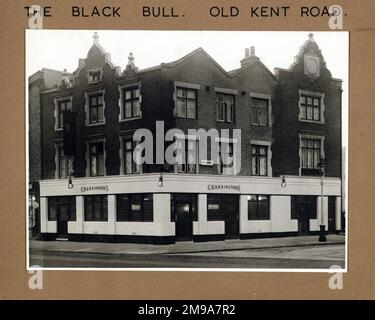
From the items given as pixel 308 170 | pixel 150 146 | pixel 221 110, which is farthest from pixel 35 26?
pixel 308 170

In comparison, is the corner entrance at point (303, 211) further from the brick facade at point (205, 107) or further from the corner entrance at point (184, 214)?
the corner entrance at point (184, 214)

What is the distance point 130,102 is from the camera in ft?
53.9

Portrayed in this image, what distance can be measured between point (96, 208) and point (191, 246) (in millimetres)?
3299

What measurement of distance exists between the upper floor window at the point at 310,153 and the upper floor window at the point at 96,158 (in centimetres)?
643

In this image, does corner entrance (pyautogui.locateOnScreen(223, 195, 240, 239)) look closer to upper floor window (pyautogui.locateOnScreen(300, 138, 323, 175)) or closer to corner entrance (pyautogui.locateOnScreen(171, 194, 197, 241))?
corner entrance (pyautogui.locateOnScreen(171, 194, 197, 241))

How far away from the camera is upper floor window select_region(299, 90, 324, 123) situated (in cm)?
1569

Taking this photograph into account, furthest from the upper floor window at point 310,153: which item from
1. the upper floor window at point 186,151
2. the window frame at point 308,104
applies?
the upper floor window at point 186,151

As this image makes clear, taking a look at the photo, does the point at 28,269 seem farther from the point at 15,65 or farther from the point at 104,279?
the point at 15,65

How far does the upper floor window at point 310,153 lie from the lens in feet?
55.4

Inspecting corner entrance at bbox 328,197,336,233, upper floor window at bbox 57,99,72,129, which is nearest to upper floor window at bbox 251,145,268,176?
corner entrance at bbox 328,197,336,233

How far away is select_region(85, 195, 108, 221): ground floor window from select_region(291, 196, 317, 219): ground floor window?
218 inches

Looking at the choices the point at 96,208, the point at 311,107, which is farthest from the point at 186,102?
the point at 96,208

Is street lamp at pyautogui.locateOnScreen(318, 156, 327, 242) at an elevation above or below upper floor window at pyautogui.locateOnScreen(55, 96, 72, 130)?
below

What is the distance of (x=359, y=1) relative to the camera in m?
8.54
